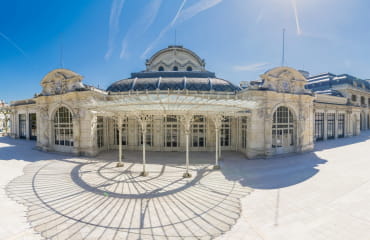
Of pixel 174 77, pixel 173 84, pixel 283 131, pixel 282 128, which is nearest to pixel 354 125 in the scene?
pixel 283 131

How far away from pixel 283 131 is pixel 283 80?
202 inches

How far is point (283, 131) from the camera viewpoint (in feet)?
52.7

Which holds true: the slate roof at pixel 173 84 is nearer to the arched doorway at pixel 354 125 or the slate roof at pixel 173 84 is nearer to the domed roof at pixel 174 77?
the domed roof at pixel 174 77

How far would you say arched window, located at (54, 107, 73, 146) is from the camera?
16816mm

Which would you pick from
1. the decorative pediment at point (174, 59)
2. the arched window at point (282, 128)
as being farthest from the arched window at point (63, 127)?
the arched window at point (282, 128)

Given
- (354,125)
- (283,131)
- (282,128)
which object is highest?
(282,128)

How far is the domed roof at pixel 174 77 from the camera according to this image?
1923cm

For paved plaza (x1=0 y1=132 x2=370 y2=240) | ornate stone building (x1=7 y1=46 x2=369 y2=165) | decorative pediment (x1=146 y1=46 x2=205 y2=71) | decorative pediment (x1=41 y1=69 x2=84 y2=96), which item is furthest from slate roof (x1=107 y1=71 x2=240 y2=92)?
paved plaza (x1=0 y1=132 x2=370 y2=240)

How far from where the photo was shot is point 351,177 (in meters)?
9.68

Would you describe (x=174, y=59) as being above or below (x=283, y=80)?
above

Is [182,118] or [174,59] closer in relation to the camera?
[182,118]

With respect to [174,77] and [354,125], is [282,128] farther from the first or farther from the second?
[354,125]

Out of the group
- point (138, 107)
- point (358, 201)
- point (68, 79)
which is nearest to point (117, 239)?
point (138, 107)

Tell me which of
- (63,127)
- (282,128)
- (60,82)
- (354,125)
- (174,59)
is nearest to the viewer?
(282,128)
